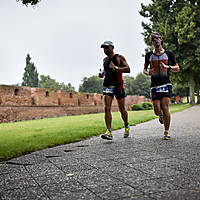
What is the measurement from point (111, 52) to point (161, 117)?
5.99 ft

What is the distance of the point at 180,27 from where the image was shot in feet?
84.3

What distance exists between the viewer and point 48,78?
3696 inches

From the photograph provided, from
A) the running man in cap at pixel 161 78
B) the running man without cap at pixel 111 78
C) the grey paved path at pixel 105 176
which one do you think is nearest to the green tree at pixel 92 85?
the running man without cap at pixel 111 78

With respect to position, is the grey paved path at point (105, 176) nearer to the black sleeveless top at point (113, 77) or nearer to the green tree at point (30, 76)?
the black sleeveless top at point (113, 77)

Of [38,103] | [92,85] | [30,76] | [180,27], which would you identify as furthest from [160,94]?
[92,85]

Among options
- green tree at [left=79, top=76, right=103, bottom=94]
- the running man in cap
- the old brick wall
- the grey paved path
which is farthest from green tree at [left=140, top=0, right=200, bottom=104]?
green tree at [left=79, top=76, right=103, bottom=94]

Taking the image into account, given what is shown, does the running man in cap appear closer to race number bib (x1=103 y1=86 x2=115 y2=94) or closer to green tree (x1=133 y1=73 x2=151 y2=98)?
race number bib (x1=103 y1=86 x2=115 y2=94)

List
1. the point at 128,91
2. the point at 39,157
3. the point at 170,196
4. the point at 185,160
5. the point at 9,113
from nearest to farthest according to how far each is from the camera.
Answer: the point at 170,196, the point at 185,160, the point at 39,157, the point at 9,113, the point at 128,91

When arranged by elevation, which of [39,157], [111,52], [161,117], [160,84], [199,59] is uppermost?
[199,59]

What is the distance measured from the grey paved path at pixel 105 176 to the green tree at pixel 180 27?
2326 cm

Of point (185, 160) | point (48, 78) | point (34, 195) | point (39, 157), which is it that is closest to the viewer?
point (34, 195)

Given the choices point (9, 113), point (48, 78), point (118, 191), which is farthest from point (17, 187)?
point (48, 78)

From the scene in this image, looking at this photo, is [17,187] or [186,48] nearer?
[17,187]

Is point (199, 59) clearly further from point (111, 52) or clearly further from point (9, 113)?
point (111, 52)
